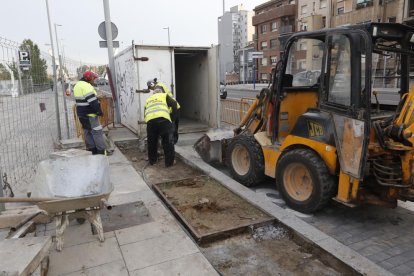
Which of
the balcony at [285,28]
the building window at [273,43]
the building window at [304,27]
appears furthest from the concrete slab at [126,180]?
the building window at [273,43]

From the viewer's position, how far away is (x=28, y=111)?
6.75m

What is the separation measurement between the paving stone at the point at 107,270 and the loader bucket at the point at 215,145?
12.1 ft

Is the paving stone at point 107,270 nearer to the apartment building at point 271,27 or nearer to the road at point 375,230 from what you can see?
the road at point 375,230

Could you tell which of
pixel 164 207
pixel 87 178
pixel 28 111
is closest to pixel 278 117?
pixel 164 207

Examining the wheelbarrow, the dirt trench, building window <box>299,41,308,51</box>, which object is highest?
building window <box>299,41,308,51</box>

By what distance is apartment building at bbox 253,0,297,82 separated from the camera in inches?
1890

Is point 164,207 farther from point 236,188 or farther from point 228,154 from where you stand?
point 228,154

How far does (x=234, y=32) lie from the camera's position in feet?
305

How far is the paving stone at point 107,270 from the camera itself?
317 centimetres

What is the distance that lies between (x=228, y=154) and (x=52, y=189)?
3.17m

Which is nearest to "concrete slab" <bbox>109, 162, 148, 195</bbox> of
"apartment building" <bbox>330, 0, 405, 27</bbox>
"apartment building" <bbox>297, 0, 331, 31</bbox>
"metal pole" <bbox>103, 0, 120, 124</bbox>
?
"metal pole" <bbox>103, 0, 120, 124</bbox>

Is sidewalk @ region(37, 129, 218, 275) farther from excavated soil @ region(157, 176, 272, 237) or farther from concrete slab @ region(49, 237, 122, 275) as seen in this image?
excavated soil @ region(157, 176, 272, 237)

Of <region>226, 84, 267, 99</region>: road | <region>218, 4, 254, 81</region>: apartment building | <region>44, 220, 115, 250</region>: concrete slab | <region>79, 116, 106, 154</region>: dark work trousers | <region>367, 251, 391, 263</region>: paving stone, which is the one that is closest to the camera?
<region>367, 251, 391, 263</region>: paving stone

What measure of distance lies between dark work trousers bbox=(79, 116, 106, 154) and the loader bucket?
84.9 inches
